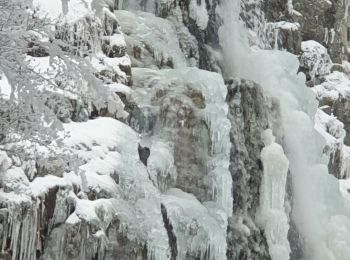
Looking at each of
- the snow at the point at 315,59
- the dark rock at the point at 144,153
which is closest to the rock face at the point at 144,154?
the dark rock at the point at 144,153

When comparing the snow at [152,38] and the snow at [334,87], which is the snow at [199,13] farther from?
the snow at [334,87]

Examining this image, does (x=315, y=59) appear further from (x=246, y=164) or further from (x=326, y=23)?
(x=246, y=164)

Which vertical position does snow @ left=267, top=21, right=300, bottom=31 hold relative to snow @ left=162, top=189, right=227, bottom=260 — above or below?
above

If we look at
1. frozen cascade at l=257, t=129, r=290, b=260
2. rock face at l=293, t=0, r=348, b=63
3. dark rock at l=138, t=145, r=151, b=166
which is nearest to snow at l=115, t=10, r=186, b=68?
frozen cascade at l=257, t=129, r=290, b=260

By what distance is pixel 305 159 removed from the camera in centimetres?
1669

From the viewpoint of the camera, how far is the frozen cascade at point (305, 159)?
16.0 meters

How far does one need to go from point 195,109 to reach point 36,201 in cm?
472

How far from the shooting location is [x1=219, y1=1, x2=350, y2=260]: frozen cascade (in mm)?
15992

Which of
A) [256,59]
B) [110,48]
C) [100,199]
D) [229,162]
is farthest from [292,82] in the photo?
[100,199]

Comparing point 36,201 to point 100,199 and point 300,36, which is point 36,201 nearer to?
point 100,199

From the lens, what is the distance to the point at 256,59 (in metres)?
18.5

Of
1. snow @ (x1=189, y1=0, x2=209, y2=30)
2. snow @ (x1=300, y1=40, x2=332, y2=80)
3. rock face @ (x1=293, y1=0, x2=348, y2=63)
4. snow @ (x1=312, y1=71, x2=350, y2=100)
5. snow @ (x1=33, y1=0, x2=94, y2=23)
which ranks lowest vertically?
snow @ (x1=312, y1=71, x2=350, y2=100)

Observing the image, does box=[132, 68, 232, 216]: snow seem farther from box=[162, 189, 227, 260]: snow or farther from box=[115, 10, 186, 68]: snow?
box=[115, 10, 186, 68]: snow

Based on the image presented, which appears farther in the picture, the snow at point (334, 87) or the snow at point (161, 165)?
the snow at point (334, 87)
